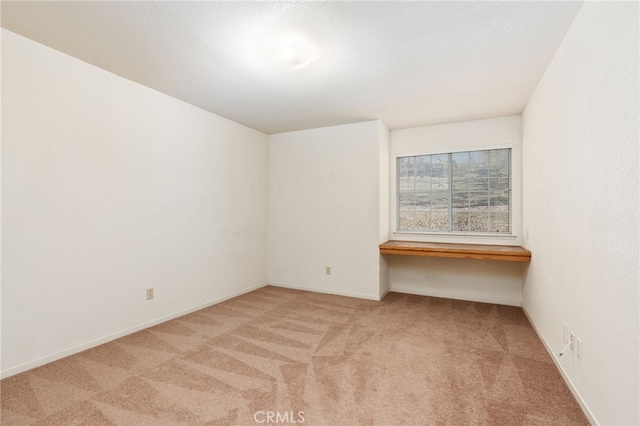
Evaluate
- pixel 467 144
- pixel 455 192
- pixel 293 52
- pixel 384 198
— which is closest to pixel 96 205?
pixel 293 52

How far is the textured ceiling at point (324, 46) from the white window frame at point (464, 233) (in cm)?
70

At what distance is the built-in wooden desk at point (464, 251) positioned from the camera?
323cm

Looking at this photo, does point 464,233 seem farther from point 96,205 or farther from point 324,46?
point 96,205

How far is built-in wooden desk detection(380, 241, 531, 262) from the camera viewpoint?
3227mm

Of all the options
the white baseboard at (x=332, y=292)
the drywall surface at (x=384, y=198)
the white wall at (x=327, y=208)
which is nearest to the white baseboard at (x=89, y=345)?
the white baseboard at (x=332, y=292)

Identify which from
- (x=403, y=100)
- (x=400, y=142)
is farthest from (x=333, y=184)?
(x=403, y=100)

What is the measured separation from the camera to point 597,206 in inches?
61.4

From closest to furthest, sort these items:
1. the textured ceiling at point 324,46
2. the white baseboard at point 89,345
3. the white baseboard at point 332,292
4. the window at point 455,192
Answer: the textured ceiling at point 324,46 → the white baseboard at point 89,345 → the window at point 455,192 → the white baseboard at point 332,292

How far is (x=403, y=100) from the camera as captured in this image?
330 centimetres

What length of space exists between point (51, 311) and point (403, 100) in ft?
12.2

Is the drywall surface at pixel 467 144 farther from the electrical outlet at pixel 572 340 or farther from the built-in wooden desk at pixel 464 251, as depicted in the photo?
the electrical outlet at pixel 572 340

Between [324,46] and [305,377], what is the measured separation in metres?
2.41

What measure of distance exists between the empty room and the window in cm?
3

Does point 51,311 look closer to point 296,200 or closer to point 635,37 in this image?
point 296,200
